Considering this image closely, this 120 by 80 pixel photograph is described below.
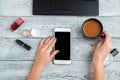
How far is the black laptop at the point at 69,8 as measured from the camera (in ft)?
3.44

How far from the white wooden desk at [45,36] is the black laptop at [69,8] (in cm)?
2

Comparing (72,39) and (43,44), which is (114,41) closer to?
(72,39)

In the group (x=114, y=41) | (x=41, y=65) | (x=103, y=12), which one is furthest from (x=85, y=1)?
(x=41, y=65)

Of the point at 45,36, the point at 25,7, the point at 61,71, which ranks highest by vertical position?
the point at 25,7

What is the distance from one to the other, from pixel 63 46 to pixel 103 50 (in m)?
0.14

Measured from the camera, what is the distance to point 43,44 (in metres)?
1.04

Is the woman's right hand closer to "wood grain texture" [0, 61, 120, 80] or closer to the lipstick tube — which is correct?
"wood grain texture" [0, 61, 120, 80]

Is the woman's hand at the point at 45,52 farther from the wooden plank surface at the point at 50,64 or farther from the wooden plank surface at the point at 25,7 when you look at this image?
the wooden plank surface at the point at 25,7

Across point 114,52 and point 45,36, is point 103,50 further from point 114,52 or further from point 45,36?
point 45,36

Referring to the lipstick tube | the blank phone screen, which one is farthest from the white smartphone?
the lipstick tube

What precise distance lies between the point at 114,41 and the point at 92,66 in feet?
0.40

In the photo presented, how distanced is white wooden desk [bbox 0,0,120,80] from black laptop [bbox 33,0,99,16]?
0.02 m

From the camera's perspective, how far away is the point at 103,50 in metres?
1.02

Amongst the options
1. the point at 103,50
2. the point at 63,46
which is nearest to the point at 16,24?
the point at 63,46
